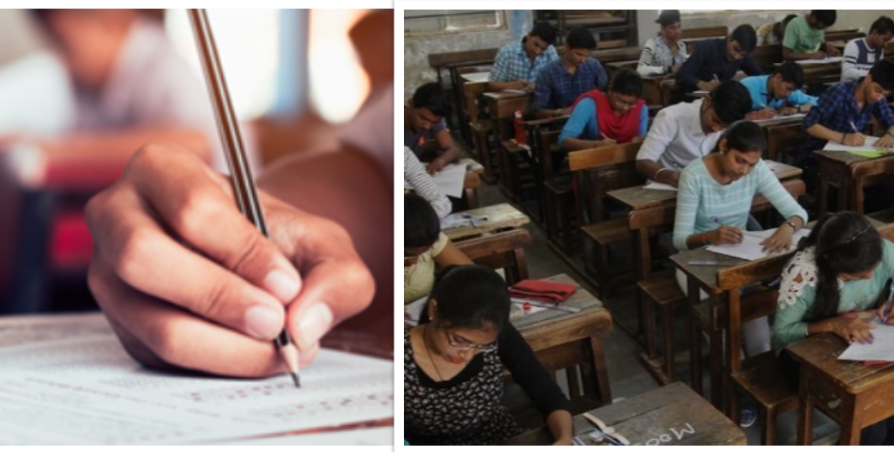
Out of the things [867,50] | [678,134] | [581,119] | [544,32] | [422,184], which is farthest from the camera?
[867,50]

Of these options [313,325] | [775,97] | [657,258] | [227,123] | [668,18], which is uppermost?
[668,18]

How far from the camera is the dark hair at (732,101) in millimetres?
2291

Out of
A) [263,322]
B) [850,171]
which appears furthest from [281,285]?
[850,171]

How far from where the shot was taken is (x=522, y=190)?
3797mm

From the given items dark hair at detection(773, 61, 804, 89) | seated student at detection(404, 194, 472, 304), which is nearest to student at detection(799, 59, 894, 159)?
dark hair at detection(773, 61, 804, 89)

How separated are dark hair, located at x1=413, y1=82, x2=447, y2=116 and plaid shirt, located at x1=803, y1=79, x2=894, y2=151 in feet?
5.59

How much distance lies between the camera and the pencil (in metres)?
1.31

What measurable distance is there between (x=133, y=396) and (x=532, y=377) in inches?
33.2

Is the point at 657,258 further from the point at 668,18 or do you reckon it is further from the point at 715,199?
the point at 668,18

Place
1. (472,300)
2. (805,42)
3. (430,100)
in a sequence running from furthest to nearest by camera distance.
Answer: (805,42), (430,100), (472,300)

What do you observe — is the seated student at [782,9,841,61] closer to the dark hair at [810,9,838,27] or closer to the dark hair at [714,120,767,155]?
the dark hair at [810,9,838,27]

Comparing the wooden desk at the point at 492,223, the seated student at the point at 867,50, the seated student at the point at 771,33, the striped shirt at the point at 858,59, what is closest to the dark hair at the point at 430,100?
the wooden desk at the point at 492,223

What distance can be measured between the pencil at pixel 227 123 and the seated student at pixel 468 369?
40cm

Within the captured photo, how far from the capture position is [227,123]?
4.30 feet
